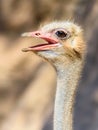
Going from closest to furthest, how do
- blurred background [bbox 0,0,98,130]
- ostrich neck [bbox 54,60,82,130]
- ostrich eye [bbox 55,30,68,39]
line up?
ostrich neck [bbox 54,60,82,130]
ostrich eye [bbox 55,30,68,39]
blurred background [bbox 0,0,98,130]

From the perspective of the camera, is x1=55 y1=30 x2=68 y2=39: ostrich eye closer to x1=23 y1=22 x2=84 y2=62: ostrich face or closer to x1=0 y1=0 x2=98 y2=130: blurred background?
x1=23 y1=22 x2=84 y2=62: ostrich face

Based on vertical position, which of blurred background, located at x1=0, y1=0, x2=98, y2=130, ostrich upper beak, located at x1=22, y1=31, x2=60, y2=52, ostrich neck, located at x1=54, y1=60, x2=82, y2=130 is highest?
blurred background, located at x1=0, y1=0, x2=98, y2=130

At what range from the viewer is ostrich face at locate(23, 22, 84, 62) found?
337 centimetres

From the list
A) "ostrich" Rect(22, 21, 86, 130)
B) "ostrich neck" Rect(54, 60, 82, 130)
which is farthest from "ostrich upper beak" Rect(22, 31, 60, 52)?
"ostrich neck" Rect(54, 60, 82, 130)

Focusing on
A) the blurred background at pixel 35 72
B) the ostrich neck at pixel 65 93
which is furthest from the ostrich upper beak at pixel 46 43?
the blurred background at pixel 35 72

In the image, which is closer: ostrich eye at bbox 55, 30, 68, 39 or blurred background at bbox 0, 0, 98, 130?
ostrich eye at bbox 55, 30, 68, 39

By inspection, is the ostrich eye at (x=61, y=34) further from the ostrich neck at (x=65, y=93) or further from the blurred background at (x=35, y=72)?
the blurred background at (x=35, y=72)

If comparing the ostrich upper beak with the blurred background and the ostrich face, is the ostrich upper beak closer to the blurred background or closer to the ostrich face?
the ostrich face

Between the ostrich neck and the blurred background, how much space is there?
2.82 m

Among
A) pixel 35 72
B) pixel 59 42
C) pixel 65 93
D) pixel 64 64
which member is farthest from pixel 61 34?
pixel 35 72

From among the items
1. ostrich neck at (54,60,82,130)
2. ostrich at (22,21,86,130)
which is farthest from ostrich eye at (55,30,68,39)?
ostrich neck at (54,60,82,130)

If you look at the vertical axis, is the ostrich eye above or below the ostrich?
→ above

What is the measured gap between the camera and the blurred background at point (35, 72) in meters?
6.59

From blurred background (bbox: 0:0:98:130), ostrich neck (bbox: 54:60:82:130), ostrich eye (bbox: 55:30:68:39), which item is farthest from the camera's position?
blurred background (bbox: 0:0:98:130)
